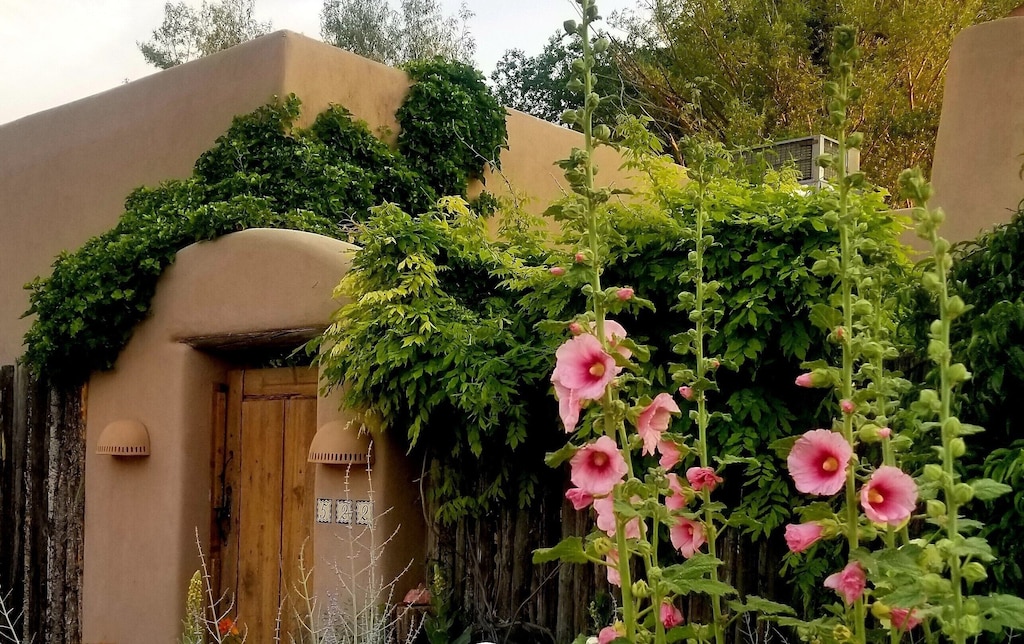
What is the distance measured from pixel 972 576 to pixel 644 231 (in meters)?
3.04

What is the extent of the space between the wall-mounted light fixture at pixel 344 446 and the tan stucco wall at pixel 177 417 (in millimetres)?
150

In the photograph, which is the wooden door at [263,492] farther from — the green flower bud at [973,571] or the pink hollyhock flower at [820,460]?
the green flower bud at [973,571]

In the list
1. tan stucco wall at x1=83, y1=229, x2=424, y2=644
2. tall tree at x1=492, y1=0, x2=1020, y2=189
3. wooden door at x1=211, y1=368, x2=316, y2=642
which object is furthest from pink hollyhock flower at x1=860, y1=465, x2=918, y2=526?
tall tree at x1=492, y1=0, x2=1020, y2=189

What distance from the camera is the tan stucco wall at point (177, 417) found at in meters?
5.52

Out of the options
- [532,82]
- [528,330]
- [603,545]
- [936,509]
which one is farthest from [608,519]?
[532,82]

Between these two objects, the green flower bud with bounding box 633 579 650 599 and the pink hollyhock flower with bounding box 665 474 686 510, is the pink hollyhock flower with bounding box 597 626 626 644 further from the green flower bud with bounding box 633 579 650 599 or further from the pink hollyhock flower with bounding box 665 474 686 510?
the pink hollyhock flower with bounding box 665 474 686 510

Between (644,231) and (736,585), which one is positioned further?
(644,231)

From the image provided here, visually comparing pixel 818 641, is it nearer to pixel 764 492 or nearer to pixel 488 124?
pixel 764 492

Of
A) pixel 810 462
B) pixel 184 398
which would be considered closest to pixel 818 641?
pixel 810 462

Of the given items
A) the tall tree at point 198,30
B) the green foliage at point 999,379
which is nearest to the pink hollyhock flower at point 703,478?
the green foliage at point 999,379

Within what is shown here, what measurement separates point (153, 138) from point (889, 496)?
24.8ft

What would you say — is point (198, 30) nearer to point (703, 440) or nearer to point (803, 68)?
point (803, 68)

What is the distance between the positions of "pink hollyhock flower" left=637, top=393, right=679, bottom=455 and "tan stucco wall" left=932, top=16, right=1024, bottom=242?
470 cm

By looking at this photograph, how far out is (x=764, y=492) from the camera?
13.1 feet
